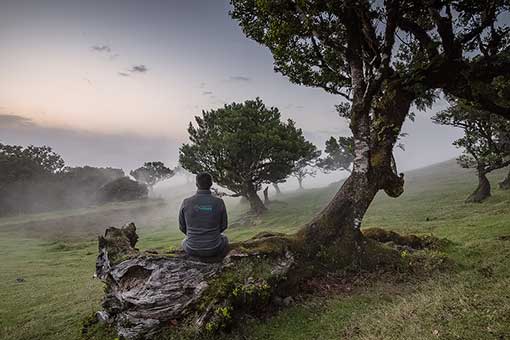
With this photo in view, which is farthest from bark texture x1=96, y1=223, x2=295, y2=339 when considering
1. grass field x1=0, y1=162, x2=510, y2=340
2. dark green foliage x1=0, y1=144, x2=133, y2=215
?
dark green foliage x1=0, y1=144, x2=133, y2=215

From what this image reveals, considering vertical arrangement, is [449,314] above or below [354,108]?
below

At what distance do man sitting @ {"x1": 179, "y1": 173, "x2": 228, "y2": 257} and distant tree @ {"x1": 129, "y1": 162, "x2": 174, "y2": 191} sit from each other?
4063 inches

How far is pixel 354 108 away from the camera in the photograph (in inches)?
483

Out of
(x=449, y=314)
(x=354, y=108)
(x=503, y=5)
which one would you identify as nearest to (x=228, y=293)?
(x=449, y=314)

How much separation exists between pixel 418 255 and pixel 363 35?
9.76 metres

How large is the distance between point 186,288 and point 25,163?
303 feet

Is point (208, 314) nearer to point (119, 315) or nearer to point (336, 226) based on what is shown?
point (119, 315)

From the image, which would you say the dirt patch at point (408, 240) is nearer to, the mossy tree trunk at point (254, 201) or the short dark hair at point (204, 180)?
the short dark hair at point (204, 180)

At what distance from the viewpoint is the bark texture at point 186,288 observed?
7504 millimetres

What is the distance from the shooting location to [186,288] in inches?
313

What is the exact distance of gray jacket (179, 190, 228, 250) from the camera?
834 cm

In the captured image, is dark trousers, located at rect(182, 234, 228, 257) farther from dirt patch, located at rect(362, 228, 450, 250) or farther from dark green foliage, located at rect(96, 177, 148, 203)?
dark green foliage, located at rect(96, 177, 148, 203)

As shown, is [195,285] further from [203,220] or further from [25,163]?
[25,163]

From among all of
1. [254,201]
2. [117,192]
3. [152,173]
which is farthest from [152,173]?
[254,201]
